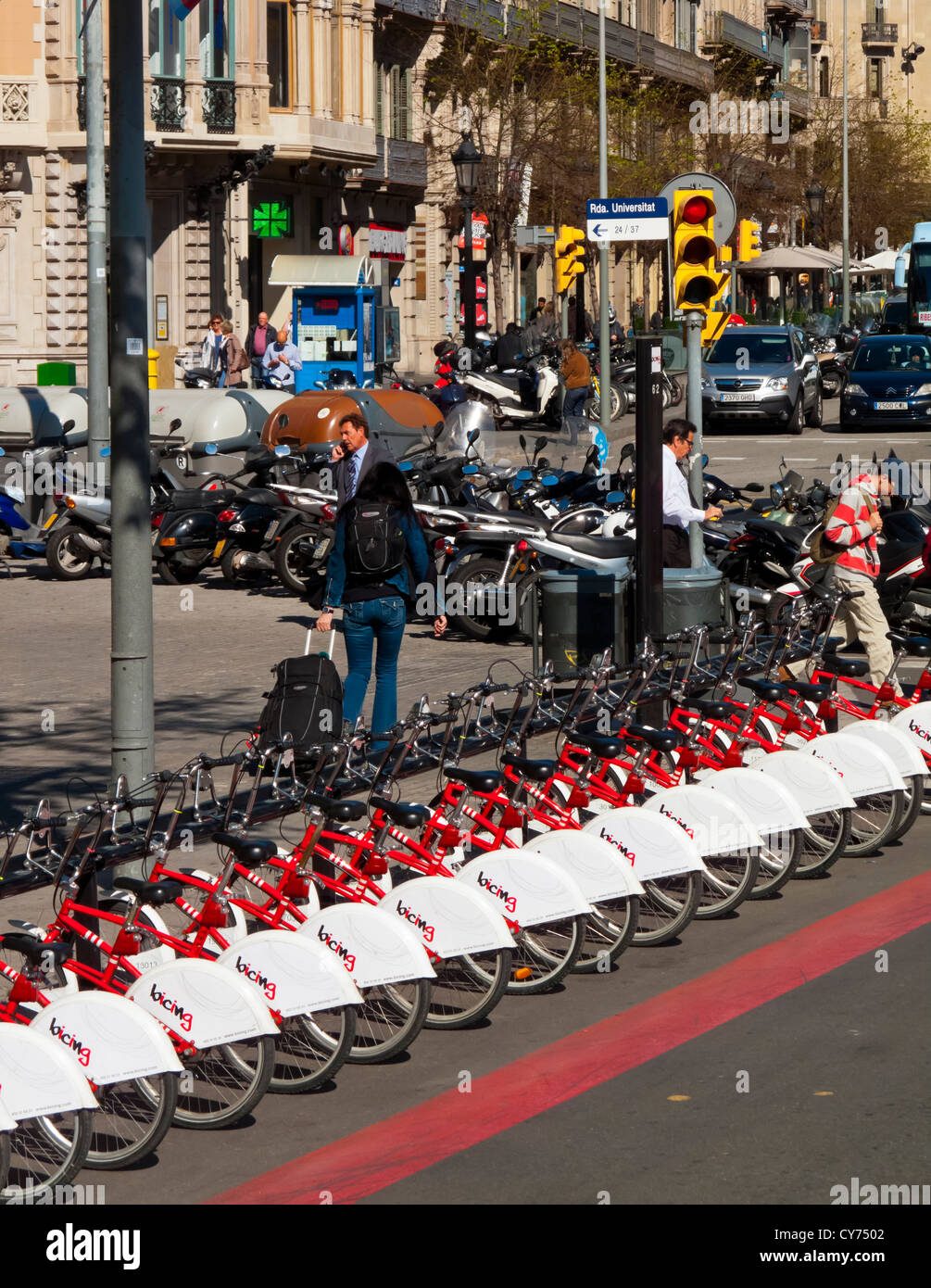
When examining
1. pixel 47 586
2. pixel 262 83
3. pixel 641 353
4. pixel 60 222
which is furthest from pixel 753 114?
pixel 641 353

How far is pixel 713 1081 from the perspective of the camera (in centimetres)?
616

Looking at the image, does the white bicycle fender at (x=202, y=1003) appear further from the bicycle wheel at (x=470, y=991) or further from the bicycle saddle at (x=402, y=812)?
the bicycle saddle at (x=402, y=812)

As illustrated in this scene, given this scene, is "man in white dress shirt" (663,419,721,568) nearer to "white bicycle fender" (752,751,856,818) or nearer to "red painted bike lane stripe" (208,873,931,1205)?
"white bicycle fender" (752,751,856,818)

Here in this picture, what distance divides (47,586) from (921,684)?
978 cm

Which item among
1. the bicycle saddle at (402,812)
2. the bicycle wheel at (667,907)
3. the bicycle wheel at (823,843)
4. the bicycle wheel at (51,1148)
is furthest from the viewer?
the bicycle wheel at (823,843)

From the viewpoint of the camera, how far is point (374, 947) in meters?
6.34

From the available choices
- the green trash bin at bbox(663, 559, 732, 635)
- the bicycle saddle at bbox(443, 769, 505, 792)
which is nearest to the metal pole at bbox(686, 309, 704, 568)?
the green trash bin at bbox(663, 559, 732, 635)

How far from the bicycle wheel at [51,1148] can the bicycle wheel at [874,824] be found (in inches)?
176

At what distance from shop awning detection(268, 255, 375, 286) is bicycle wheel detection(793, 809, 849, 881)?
29.7 meters

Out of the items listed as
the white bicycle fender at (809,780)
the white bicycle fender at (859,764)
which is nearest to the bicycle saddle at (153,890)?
the white bicycle fender at (809,780)

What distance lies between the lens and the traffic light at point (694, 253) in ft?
38.0

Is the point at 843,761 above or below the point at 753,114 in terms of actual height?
below

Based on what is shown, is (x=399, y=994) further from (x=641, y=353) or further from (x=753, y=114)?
(x=753, y=114)

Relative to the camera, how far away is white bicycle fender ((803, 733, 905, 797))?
8688 millimetres
